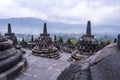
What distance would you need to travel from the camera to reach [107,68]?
253 centimetres

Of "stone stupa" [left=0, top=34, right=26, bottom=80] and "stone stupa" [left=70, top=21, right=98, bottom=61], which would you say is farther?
"stone stupa" [left=70, top=21, right=98, bottom=61]

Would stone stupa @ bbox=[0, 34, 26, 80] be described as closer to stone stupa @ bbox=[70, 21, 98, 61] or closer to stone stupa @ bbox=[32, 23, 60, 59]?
stone stupa @ bbox=[70, 21, 98, 61]

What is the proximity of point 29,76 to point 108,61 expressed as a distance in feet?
17.5

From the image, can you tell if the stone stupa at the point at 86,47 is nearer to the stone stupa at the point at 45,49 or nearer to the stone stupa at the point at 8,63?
the stone stupa at the point at 45,49

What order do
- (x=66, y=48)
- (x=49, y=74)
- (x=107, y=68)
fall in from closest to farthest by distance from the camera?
(x=107, y=68) → (x=49, y=74) → (x=66, y=48)

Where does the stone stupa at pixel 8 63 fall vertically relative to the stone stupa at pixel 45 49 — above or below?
above

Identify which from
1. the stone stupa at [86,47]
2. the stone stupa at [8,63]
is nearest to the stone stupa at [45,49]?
the stone stupa at [86,47]

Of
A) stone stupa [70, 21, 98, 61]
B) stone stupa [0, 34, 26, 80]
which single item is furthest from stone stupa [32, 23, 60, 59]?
stone stupa [0, 34, 26, 80]

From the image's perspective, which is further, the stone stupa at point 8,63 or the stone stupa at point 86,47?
the stone stupa at point 86,47

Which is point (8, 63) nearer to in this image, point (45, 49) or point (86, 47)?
point (86, 47)

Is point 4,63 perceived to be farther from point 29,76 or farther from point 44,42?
point 44,42

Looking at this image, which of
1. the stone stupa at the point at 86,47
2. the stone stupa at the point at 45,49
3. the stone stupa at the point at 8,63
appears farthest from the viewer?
the stone stupa at the point at 45,49

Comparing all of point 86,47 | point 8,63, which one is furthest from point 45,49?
Result: point 8,63

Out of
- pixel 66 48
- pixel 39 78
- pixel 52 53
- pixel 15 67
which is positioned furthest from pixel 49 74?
pixel 66 48
